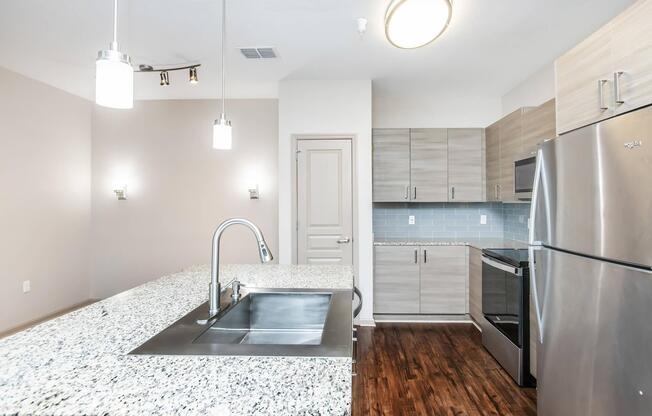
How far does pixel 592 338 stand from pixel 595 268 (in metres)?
0.32

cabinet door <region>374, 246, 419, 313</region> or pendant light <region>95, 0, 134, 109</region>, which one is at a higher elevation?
pendant light <region>95, 0, 134, 109</region>

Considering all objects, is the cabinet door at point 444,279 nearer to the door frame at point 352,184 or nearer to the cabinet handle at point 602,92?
the door frame at point 352,184

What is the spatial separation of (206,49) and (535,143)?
3.02 m

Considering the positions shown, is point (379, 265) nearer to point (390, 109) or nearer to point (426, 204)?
point (426, 204)

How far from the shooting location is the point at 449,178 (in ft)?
12.8

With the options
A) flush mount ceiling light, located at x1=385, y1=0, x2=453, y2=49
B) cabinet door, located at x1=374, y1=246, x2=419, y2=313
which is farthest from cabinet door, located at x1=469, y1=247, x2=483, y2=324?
flush mount ceiling light, located at x1=385, y1=0, x2=453, y2=49

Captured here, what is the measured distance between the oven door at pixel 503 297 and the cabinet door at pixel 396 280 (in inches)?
31.1

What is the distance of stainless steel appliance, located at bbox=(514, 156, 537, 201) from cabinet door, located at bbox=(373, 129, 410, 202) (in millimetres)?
1193

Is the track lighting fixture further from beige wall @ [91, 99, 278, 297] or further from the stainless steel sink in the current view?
the stainless steel sink

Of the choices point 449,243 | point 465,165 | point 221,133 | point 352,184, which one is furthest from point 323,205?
point 221,133

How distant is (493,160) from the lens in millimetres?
3650

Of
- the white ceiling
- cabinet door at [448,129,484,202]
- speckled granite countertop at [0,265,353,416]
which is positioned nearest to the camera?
speckled granite countertop at [0,265,353,416]

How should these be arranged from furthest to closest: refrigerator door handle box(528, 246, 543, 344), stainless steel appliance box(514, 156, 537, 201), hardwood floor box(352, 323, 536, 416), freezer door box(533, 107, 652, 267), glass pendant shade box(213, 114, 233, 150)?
1. stainless steel appliance box(514, 156, 537, 201)
2. hardwood floor box(352, 323, 536, 416)
3. glass pendant shade box(213, 114, 233, 150)
4. refrigerator door handle box(528, 246, 543, 344)
5. freezer door box(533, 107, 652, 267)

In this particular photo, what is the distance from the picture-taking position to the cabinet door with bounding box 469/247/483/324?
3.30 m
